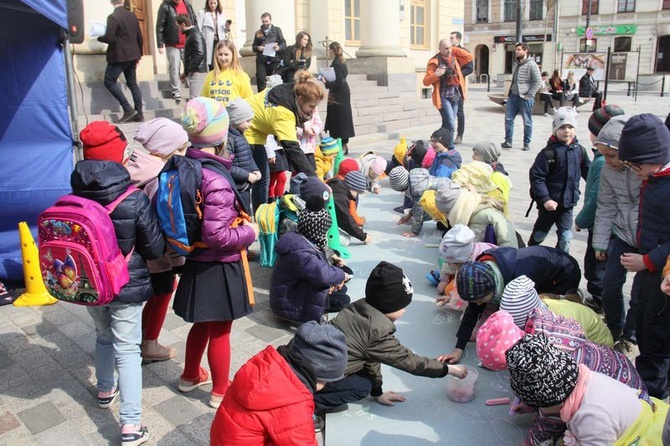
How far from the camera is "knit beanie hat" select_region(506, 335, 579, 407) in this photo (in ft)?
7.20

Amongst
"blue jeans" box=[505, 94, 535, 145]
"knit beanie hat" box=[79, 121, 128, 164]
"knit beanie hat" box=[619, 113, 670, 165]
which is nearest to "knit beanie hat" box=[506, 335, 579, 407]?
"knit beanie hat" box=[619, 113, 670, 165]

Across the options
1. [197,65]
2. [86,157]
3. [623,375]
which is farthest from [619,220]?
[197,65]

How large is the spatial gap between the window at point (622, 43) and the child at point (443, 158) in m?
44.7

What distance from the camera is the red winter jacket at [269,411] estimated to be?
82.0 inches

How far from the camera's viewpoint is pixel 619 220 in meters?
3.52

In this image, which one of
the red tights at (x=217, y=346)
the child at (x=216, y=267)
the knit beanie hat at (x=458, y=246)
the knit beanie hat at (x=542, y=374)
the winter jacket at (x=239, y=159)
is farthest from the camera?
the winter jacket at (x=239, y=159)

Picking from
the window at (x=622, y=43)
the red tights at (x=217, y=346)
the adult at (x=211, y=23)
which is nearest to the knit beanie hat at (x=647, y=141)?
the red tights at (x=217, y=346)

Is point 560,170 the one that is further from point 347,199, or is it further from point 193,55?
point 193,55

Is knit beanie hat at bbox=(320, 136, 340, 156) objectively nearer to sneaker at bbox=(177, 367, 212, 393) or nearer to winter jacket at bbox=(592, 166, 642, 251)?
winter jacket at bbox=(592, 166, 642, 251)

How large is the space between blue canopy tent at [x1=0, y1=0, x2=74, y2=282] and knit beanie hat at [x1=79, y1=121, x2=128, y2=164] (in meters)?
2.23

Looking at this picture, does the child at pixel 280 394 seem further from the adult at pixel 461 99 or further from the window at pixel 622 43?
the window at pixel 622 43

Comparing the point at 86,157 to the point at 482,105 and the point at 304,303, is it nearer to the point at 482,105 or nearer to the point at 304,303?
the point at 304,303

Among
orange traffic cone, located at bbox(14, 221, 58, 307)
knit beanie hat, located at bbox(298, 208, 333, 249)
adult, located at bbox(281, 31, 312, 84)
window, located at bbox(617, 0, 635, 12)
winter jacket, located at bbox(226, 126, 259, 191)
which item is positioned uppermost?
window, located at bbox(617, 0, 635, 12)

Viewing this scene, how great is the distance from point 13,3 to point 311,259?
314 cm
